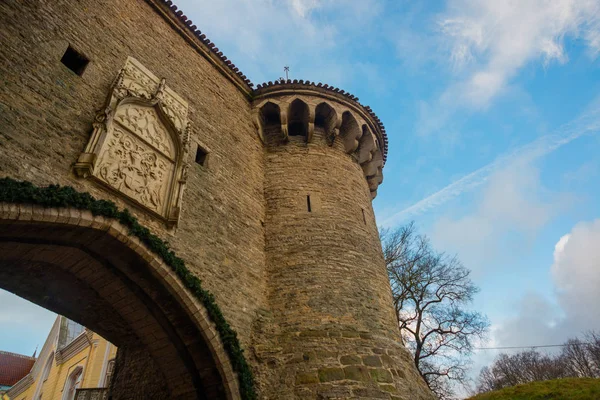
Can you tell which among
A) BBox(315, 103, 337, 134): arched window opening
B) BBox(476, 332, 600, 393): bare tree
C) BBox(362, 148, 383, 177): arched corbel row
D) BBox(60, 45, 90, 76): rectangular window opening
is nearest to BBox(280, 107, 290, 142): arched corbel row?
BBox(315, 103, 337, 134): arched window opening

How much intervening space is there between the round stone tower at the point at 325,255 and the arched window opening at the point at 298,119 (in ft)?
0.09

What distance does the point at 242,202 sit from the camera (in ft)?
27.4

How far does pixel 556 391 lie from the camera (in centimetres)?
1011

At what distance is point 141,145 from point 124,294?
2416 millimetres

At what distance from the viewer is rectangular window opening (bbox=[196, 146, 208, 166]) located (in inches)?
314

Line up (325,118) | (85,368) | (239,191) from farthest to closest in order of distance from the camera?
(85,368), (325,118), (239,191)

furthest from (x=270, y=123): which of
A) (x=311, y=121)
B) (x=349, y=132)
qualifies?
(x=349, y=132)

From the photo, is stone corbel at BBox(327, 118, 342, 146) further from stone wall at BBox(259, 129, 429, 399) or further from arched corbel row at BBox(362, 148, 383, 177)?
arched corbel row at BBox(362, 148, 383, 177)

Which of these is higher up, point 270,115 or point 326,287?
point 270,115

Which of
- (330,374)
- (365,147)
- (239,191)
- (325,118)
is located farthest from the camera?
(365,147)

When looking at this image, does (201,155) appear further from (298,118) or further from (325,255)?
(298,118)

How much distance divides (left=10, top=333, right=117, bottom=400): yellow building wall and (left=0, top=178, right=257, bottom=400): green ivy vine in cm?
885

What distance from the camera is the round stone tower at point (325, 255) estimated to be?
21.6ft

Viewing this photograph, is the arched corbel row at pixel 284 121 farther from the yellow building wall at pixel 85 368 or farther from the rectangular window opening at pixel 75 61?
the yellow building wall at pixel 85 368
